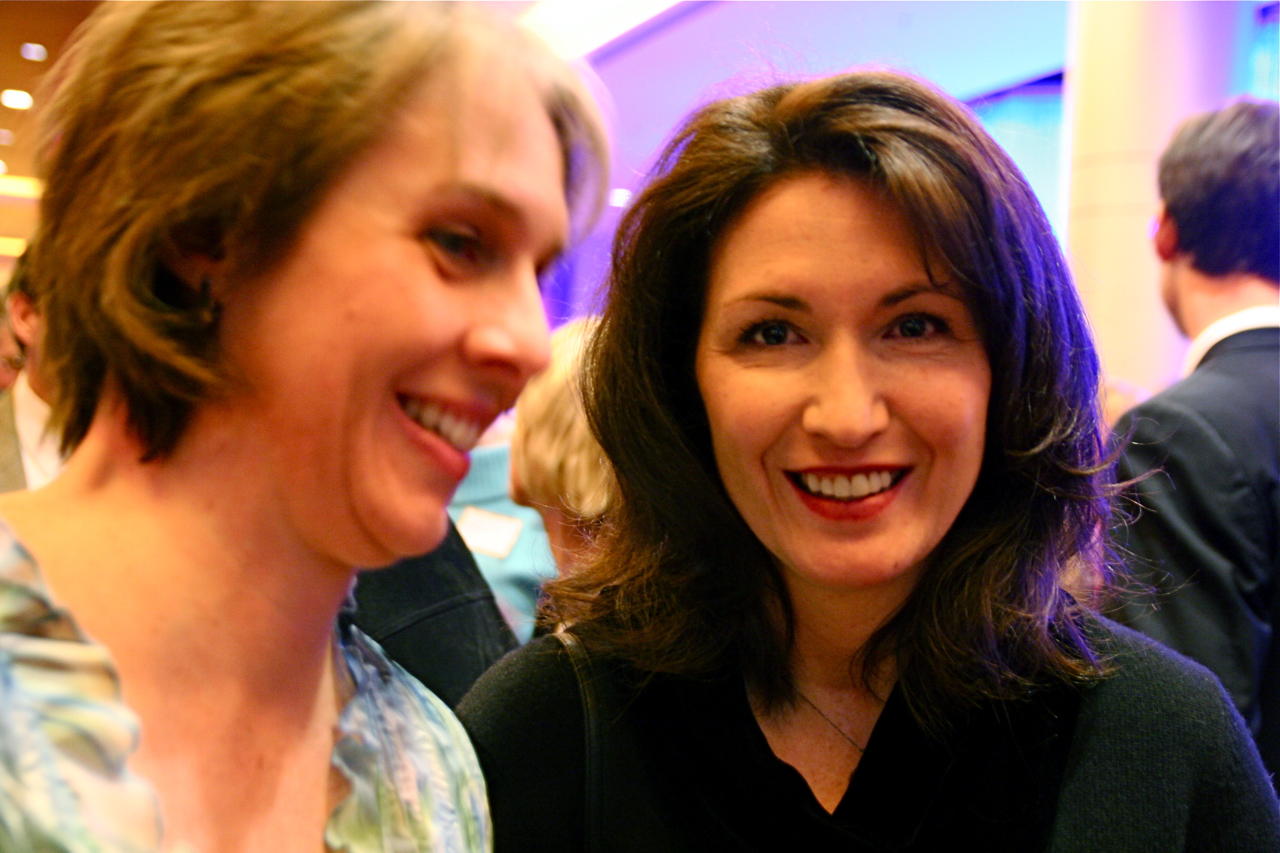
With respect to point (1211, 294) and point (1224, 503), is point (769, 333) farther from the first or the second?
point (1211, 294)

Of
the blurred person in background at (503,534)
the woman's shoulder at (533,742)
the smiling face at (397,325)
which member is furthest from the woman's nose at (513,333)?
the blurred person in background at (503,534)

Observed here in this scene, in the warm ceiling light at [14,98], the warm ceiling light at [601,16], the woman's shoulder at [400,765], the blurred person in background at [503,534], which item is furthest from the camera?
the warm ceiling light at [601,16]

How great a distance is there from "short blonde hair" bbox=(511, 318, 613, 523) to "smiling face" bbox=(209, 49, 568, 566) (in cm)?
145

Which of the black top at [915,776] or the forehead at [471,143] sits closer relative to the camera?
the forehead at [471,143]

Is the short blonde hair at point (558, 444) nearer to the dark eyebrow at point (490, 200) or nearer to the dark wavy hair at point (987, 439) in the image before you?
the dark wavy hair at point (987, 439)

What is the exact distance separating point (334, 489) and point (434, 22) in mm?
383

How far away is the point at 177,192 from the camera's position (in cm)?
81

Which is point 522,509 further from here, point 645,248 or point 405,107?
point 405,107

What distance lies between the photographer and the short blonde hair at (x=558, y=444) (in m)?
2.42

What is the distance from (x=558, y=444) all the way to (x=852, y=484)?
116 cm

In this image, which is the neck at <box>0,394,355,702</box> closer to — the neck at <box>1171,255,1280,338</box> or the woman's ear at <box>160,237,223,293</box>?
the woman's ear at <box>160,237,223,293</box>

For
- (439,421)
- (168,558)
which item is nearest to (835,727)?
(439,421)

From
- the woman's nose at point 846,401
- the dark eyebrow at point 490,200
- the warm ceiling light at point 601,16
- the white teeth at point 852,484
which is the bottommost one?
the white teeth at point 852,484

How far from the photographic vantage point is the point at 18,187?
1.04 m
